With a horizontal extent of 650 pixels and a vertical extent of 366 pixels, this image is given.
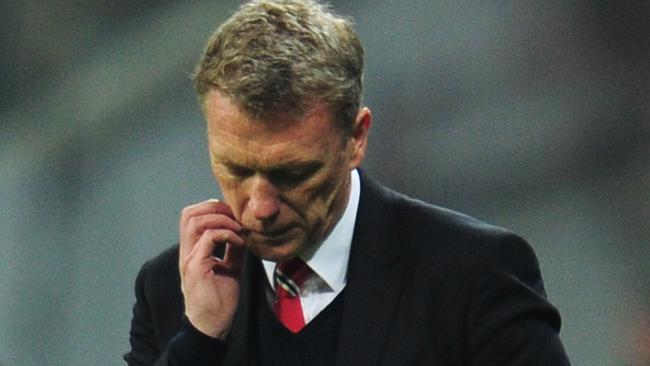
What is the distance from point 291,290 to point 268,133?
206mm

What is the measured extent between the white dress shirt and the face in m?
0.06

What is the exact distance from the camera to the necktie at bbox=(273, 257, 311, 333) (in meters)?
1.33

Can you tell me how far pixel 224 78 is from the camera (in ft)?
3.91

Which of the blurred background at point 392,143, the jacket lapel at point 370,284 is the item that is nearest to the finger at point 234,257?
the jacket lapel at point 370,284

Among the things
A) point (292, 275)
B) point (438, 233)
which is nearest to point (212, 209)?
point (292, 275)

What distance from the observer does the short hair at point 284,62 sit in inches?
46.4

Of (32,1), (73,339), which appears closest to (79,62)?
(32,1)

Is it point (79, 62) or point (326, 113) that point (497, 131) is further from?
point (326, 113)

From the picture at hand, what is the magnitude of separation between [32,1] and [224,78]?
1166mm

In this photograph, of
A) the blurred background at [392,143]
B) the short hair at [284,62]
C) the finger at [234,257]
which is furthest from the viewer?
the blurred background at [392,143]

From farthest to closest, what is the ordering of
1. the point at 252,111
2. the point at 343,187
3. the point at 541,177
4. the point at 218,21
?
the point at 218,21
the point at 541,177
the point at 343,187
the point at 252,111

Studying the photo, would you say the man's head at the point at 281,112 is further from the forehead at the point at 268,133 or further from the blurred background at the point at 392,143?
the blurred background at the point at 392,143

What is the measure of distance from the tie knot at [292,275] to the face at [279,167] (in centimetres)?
7

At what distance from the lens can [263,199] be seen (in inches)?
47.5
